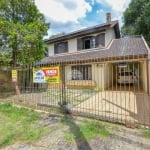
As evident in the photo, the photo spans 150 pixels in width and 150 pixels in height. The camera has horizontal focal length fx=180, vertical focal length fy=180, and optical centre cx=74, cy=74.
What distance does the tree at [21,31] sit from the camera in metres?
11.9

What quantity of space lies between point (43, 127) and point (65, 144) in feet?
4.74

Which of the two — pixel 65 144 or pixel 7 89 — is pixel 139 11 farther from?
pixel 65 144

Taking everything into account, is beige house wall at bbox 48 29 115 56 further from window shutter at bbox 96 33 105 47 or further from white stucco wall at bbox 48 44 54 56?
window shutter at bbox 96 33 105 47

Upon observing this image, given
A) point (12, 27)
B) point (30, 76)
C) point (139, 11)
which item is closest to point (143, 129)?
point (30, 76)

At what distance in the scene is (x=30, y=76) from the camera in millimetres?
8367

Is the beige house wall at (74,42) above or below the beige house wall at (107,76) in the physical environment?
above

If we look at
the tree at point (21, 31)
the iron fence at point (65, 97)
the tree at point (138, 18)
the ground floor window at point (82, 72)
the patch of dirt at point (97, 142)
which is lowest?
the patch of dirt at point (97, 142)

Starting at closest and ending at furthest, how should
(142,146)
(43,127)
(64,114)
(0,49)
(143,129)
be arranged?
(142,146)
(143,129)
(43,127)
(64,114)
(0,49)

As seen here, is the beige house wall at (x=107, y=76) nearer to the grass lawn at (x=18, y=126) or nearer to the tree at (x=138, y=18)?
the grass lawn at (x=18, y=126)

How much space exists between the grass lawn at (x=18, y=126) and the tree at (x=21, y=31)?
19.2 ft

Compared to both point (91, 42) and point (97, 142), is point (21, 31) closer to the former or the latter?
point (91, 42)

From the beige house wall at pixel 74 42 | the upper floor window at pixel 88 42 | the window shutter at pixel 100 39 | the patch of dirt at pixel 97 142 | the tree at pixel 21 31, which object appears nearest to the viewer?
the patch of dirt at pixel 97 142

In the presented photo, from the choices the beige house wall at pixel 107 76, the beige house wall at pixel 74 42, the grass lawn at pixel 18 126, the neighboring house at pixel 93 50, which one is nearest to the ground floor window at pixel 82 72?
the neighboring house at pixel 93 50

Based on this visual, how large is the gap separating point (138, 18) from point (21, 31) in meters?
19.1
